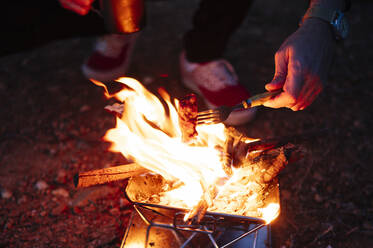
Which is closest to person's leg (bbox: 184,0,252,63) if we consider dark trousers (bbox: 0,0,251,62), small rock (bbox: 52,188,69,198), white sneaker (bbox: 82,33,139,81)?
dark trousers (bbox: 0,0,251,62)

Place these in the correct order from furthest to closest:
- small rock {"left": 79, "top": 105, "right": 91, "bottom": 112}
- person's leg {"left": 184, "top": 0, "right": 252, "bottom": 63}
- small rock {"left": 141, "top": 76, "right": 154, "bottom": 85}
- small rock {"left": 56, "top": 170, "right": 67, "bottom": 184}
A: 1. small rock {"left": 141, "top": 76, "right": 154, "bottom": 85}
2. small rock {"left": 79, "top": 105, "right": 91, "bottom": 112}
3. person's leg {"left": 184, "top": 0, "right": 252, "bottom": 63}
4. small rock {"left": 56, "top": 170, "right": 67, "bottom": 184}

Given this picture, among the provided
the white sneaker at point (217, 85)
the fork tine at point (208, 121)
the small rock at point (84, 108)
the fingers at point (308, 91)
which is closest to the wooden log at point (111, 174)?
the fork tine at point (208, 121)

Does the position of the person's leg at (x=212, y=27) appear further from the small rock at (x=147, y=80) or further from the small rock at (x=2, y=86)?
the small rock at (x=2, y=86)

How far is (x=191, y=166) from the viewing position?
1454 mm

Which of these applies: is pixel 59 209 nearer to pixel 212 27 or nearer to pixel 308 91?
pixel 308 91

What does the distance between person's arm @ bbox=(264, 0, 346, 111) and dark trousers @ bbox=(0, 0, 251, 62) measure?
3.55ft

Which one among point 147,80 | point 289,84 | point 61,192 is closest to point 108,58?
point 147,80

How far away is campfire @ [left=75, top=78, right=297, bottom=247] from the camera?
4.48ft

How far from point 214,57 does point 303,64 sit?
1.35 meters

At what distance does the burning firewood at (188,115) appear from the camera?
1.37 meters

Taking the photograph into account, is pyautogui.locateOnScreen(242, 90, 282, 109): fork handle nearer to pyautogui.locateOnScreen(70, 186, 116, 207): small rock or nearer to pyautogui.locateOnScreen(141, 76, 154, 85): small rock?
pyautogui.locateOnScreen(70, 186, 116, 207): small rock

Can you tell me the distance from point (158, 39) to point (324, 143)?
2350 millimetres

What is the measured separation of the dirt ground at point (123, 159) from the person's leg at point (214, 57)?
22cm

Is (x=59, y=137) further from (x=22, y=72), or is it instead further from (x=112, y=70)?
(x=22, y=72)
